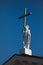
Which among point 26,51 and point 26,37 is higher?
point 26,37

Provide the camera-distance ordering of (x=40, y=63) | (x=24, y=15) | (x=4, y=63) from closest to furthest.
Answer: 1. (x=40, y=63)
2. (x=4, y=63)
3. (x=24, y=15)

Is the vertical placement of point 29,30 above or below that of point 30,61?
above

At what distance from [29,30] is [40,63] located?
243 centimetres

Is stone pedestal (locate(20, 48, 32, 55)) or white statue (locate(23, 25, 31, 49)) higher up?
white statue (locate(23, 25, 31, 49))

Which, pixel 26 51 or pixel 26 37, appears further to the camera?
pixel 26 37

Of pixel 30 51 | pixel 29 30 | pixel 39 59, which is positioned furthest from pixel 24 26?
pixel 39 59

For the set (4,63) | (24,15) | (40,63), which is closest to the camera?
(40,63)

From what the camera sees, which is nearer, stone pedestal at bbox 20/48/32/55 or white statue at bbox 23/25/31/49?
stone pedestal at bbox 20/48/32/55

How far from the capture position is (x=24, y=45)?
1630cm

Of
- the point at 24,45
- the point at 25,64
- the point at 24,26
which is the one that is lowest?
the point at 25,64

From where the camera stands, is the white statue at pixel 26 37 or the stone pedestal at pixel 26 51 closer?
the stone pedestal at pixel 26 51

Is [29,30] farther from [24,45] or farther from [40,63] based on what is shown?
[40,63]

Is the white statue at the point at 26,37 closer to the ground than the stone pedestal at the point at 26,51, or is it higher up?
higher up

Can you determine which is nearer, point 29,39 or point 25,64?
point 25,64
